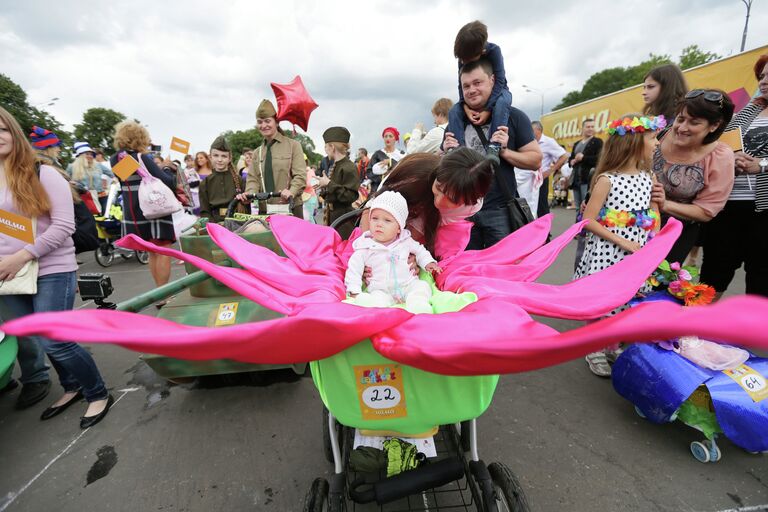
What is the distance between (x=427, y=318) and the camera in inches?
39.7

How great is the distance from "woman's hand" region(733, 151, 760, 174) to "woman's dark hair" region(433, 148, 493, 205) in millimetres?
2109

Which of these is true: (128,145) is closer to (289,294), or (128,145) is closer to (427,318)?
(289,294)

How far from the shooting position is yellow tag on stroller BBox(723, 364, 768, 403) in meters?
1.73

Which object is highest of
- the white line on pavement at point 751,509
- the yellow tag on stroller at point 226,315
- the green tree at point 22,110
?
the green tree at point 22,110

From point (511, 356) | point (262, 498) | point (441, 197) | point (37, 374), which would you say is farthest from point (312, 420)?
point (37, 374)

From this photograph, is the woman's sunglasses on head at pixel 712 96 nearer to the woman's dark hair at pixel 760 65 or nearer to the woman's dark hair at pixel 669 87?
the woman's dark hair at pixel 669 87

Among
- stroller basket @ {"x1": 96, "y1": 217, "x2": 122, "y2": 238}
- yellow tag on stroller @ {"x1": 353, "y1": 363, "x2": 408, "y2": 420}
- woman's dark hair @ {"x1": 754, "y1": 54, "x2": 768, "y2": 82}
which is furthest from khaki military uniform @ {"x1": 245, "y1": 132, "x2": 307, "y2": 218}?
stroller basket @ {"x1": 96, "y1": 217, "x2": 122, "y2": 238}

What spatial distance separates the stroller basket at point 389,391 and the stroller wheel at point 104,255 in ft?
23.7

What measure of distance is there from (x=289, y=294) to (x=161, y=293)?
485 millimetres

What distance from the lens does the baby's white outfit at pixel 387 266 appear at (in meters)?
1.71

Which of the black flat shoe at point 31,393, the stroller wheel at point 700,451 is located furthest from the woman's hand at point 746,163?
the black flat shoe at point 31,393

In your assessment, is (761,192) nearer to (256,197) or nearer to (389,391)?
(389,391)

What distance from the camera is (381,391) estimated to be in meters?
1.07

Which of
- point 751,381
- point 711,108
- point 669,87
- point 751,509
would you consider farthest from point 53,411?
point 669,87
